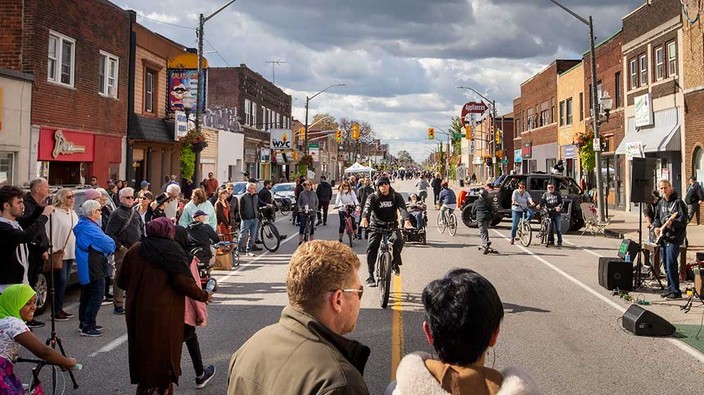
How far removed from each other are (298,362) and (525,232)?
1737 cm

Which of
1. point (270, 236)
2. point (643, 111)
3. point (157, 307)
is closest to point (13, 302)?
point (157, 307)

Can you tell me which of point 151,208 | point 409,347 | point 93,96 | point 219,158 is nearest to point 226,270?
point 151,208

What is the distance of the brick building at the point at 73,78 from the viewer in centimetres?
2009

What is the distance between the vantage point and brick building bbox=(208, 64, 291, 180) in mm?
51156

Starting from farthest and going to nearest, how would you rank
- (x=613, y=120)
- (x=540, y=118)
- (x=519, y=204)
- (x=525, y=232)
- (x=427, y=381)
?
(x=540, y=118) < (x=613, y=120) < (x=525, y=232) < (x=519, y=204) < (x=427, y=381)

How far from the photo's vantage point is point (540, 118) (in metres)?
52.1

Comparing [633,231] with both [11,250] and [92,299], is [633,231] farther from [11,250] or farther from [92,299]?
[11,250]

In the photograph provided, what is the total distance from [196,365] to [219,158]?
36543mm

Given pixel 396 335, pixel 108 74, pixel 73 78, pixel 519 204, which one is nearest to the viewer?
pixel 396 335

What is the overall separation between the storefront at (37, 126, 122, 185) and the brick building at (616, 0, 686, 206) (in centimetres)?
2082

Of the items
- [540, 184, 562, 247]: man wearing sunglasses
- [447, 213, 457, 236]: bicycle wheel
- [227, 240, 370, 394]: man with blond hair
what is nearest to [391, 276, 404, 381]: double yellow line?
[227, 240, 370, 394]: man with blond hair

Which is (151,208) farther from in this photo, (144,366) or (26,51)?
(26,51)

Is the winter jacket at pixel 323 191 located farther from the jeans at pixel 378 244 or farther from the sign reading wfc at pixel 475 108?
the sign reading wfc at pixel 475 108

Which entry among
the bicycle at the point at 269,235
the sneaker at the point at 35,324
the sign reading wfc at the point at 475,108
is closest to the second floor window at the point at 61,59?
the bicycle at the point at 269,235
